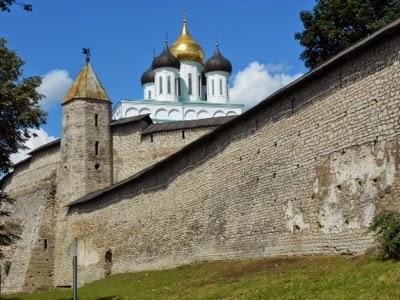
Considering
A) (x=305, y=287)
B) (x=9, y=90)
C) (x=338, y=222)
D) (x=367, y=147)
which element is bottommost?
(x=305, y=287)

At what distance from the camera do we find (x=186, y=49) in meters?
53.2

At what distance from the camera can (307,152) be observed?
15141 mm

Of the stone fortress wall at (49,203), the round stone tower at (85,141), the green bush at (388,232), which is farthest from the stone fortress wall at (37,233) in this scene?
the green bush at (388,232)

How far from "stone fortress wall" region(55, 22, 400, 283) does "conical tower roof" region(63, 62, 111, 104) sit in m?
8.67

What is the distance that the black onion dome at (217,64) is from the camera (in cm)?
5131

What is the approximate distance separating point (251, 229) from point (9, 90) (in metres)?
6.85

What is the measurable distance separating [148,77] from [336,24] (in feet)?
96.1

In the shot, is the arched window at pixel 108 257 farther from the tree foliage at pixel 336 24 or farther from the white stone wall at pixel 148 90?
the white stone wall at pixel 148 90

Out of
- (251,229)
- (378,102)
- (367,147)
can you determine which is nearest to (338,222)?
(367,147)

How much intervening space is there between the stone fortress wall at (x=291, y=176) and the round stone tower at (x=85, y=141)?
6.91 meters

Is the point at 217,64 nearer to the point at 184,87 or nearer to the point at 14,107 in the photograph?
the point at 184,87

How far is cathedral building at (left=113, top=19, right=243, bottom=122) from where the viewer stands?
49438mm

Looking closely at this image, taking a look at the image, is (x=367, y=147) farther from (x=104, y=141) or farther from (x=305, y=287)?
(x=104, y=141)

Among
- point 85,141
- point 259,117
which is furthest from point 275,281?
point 85,141
